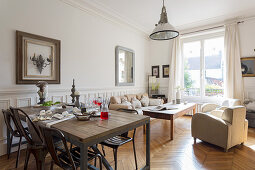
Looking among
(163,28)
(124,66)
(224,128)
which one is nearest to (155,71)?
(124,66)

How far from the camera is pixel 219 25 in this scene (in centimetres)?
474

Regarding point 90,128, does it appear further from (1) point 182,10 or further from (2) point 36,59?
(1) point 182,10

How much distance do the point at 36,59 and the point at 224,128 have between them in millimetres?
3616

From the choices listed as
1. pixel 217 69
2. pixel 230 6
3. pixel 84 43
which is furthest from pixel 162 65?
pixel 84 43

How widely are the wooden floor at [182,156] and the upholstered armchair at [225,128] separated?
156mm

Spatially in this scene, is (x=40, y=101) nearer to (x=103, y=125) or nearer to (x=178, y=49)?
(x=103, y=125)

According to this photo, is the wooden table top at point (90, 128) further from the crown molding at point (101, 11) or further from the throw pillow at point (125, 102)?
the crown molding at point (101, 11)

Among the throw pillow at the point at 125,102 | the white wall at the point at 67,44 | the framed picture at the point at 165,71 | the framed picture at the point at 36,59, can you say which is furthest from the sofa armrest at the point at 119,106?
the framed picture at the point at 165,71

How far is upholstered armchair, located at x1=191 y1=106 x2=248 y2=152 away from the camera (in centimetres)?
252

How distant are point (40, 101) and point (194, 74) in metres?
4.92

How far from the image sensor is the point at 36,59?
2.82 m

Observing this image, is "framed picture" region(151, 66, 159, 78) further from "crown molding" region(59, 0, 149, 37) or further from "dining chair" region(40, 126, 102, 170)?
"dining chair" region(40, 126, 102, 170)

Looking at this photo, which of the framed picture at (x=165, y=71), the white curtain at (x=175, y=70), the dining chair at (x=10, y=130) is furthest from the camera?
the framed picture at (x=165, y=71)

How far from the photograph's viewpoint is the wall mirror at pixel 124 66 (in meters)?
4.60
